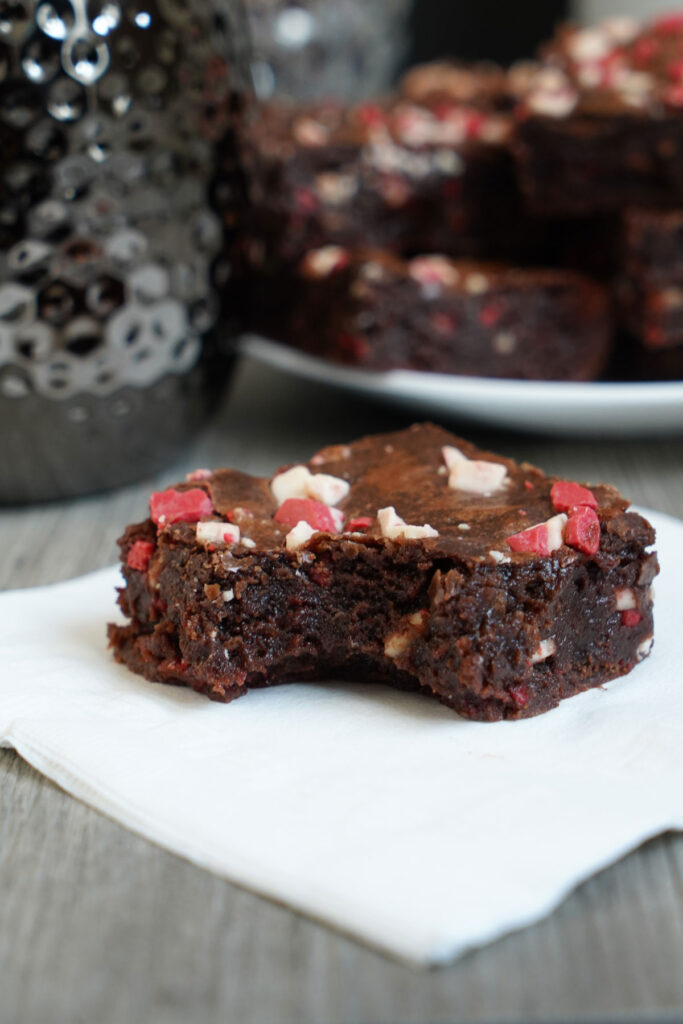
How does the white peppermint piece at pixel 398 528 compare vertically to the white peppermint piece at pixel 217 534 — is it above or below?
above

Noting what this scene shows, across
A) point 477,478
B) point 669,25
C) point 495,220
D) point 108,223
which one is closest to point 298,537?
point 477,478

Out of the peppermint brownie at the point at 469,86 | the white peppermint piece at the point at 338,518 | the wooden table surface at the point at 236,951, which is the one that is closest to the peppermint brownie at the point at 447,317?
the peppermint brownie at the point at 469,86

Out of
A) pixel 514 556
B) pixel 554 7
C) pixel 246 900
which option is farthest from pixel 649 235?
pixel 554 7

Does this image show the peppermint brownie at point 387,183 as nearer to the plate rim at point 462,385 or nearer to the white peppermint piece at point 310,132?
the white peppermint piece at point 310,132

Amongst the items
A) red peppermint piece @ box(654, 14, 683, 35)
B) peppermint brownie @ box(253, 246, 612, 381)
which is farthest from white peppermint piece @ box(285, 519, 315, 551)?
red peppermint piece @ box(654, 14, 683, 35)

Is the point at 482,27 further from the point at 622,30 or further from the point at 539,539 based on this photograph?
the point at 539,539

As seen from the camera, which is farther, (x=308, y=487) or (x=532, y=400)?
(x=532, y=400)

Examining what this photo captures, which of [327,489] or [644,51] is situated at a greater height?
[644,51]
